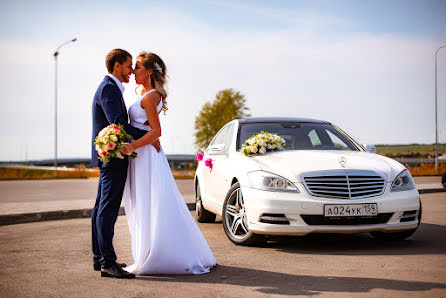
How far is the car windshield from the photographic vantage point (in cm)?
778

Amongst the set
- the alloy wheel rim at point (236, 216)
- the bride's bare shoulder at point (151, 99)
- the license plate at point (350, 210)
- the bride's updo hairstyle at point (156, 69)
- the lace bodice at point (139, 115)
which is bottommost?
the alloy wheel rim at point (236, 216)

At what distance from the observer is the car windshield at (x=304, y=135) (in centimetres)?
778

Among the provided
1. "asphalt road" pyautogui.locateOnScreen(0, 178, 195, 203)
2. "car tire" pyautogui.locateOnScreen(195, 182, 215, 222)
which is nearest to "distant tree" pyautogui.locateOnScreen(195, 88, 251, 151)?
"asphalt road" pyautogui.locateOnScreen(0, 178, 195, 203)

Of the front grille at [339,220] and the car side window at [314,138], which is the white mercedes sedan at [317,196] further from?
the car side window at [314,138]

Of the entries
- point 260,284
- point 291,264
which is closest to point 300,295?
point 260,284

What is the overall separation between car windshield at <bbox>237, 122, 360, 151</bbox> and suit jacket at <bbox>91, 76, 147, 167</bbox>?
2795mm

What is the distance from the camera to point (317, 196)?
6.15 meters

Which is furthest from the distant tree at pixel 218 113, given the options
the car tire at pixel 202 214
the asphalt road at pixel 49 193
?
the car tire at pixel 202 214

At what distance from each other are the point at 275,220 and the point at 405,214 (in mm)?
1592

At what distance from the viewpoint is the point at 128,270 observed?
5211 millimetres

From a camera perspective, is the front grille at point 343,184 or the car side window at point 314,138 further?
the car side window at point 314,138

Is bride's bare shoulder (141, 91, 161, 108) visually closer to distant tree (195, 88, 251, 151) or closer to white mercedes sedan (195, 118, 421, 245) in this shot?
white mercedes sedan (195, 118, 421, 245)

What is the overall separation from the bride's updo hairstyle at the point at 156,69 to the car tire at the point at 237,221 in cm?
197

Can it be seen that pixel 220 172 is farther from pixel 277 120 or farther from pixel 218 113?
pixel 218 113
